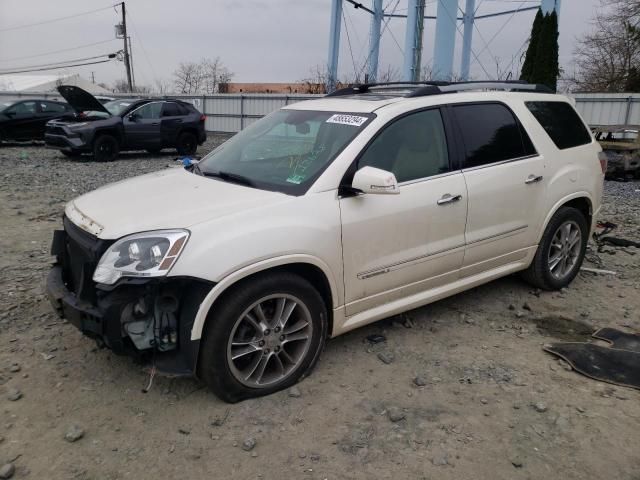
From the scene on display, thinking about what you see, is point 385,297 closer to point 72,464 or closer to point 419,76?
point 72,464

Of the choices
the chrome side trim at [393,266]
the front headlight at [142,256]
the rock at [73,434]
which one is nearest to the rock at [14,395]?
the rock at [73,434]

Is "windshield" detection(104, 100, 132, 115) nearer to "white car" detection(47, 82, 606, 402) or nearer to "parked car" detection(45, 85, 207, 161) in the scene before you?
"parked car" detection(45, 85, 207, 161)

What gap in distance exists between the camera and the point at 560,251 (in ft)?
15.9

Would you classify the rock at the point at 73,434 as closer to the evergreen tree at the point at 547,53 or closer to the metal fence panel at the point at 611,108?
the metal fence panel at the point at 611,108

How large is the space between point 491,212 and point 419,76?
18514mm

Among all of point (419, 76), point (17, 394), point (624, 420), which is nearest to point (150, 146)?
point (419, 76)

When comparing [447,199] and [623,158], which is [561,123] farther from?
[623,158]

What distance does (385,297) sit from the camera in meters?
3.58

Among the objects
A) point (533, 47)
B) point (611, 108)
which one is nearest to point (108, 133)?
point (533, 47)

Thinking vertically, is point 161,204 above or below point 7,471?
above

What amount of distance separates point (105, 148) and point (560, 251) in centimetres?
1227

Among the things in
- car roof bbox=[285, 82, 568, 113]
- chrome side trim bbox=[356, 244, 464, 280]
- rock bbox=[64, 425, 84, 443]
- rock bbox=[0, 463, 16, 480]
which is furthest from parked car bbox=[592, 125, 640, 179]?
rock bbox=[0, 463, 16, 480]

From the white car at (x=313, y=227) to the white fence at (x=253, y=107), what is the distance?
44.2ft

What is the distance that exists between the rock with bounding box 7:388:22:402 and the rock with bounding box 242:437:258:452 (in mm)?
1416
